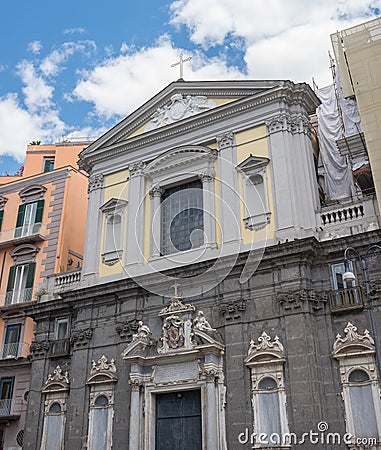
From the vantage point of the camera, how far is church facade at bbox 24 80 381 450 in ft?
49.5

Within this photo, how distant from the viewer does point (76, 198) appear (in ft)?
84.4

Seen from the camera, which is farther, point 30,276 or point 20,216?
point 20,216

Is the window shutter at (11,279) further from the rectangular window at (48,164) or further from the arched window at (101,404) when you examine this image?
the rectangular window at (48,164)

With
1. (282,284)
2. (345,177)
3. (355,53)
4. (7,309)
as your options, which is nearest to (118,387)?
(282,284)

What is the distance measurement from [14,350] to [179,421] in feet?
29.9

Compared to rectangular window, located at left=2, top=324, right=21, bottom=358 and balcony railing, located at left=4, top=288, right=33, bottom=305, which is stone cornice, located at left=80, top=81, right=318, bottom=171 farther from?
rectangular window, located at left=2, top=324, right=21, bottom=358

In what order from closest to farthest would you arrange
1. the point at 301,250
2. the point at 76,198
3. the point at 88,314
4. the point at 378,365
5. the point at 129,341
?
1. the point at 378,365
2. the point at 301,250
3. the point at 129,341
4. the point at 88,314
5. the point at 76,198

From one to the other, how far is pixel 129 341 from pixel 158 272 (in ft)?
8.01

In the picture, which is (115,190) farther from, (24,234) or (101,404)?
(101,404)

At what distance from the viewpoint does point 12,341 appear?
75.8ft

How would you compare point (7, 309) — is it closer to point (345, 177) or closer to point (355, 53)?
point (345, 177)

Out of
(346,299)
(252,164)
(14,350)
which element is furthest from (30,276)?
(346,299)

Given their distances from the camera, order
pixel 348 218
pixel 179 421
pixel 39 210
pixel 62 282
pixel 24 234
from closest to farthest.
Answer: pixel 348 218 → pixel 179 421 → pixel 62 282 → pixel 24 234 → pixel 39 210

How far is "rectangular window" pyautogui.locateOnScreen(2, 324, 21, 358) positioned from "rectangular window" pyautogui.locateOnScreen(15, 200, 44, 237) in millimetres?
4123
